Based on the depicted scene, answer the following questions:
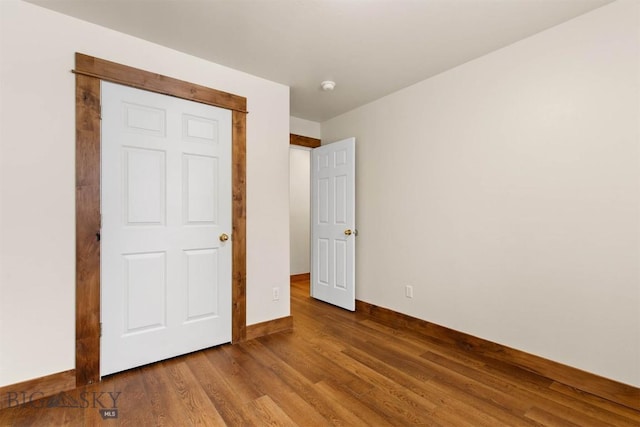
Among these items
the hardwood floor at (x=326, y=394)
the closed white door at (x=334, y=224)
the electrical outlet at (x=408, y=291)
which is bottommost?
the hardwood floor at (x=326, y=394)

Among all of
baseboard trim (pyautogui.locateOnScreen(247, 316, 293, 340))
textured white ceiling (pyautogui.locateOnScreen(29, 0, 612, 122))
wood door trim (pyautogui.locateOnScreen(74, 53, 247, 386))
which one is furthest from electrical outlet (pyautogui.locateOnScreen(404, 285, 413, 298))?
wood door trim (pyautogui.locateOnScreen(74, 53, 247, 386))

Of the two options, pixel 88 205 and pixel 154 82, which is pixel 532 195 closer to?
pixel 154 82

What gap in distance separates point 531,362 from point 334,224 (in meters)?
2.26

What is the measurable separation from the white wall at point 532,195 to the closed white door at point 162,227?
1.77m

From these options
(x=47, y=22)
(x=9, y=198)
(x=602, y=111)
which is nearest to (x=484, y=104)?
(x=602, y=111)

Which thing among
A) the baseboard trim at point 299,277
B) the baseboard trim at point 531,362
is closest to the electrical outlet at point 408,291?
the baseboard trim at point 531,362

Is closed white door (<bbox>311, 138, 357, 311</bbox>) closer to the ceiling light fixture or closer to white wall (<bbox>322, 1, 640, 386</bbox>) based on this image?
white wall (<bbox>322, 1, 640, 386</bbox>)

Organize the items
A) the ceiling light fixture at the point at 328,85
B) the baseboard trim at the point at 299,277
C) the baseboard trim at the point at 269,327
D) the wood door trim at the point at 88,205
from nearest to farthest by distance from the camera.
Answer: the wood door trim at the point at 88,205 < the baseboard trim at the point at 269,327 < the ceiling light fixture at the point at 328,85 < the baseboard trim at the point at 299,277

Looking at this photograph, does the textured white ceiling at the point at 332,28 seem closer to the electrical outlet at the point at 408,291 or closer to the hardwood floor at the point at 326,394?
the electrical outlet at the point at 408,291

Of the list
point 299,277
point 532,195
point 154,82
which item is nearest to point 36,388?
point 154,82

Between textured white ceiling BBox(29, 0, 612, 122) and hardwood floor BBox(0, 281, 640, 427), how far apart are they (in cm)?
237

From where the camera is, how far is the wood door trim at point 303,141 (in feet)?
12.6

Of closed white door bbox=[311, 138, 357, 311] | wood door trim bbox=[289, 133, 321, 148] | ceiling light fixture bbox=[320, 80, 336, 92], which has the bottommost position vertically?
closed white door bbox=[311, 138, 357, 311]

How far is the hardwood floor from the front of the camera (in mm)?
1645
